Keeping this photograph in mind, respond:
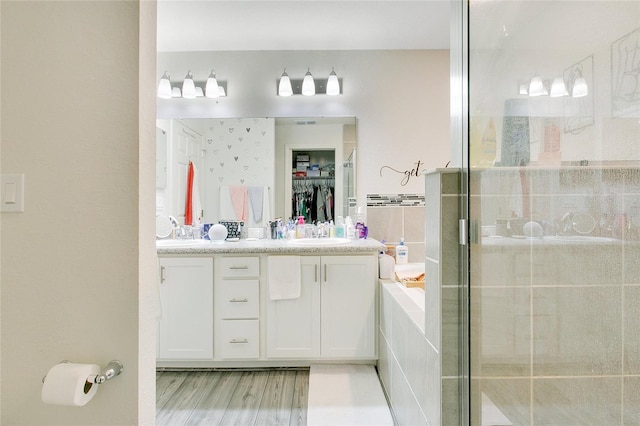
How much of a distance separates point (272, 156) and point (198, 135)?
70 cm

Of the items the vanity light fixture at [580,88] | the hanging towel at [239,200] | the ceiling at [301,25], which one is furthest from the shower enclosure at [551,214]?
the hanging towel at [239,200]

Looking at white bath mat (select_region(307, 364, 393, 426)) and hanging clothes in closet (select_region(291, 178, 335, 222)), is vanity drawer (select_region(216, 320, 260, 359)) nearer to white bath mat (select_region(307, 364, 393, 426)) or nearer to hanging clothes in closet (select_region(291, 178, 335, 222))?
white bath mat (select_region(307, 364, 393, 426))

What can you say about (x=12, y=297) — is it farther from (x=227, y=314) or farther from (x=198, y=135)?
(x=198, y=135)

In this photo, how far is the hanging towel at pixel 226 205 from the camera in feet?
9.19

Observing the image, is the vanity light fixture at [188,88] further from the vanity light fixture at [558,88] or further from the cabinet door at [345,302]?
the vanity light fixture at [558,88]

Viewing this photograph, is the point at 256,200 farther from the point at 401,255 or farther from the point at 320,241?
the point at 401,255

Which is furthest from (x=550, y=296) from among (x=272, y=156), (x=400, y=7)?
(x=272, y=156)

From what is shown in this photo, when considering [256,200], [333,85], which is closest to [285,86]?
[333,85]

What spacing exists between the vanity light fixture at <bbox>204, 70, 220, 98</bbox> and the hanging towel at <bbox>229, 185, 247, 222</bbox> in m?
0.83

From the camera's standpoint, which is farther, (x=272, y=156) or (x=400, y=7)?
(x=272, y=156)

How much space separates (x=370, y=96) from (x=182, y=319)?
7.73 ft

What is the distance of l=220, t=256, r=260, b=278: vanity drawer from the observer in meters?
2.28

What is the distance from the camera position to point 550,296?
0.77m

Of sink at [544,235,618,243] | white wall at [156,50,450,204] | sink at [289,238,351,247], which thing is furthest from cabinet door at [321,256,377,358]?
sink at [544,235,618,243]
